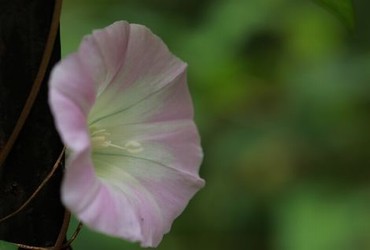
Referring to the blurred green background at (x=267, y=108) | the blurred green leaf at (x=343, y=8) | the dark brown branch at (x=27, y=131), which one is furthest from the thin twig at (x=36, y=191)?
the blurred green background at (x=267, y=108)

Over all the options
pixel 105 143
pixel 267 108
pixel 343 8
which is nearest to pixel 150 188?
pixel 105 143

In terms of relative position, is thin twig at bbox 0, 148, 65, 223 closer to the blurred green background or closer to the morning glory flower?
the morning glory flower

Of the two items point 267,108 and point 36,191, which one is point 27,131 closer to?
point 36,191

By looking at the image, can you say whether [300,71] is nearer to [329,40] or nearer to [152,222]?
[329,40]

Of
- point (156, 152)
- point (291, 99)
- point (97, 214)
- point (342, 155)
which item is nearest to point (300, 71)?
point (291, 99)

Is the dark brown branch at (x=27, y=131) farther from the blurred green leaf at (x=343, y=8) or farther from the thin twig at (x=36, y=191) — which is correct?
the blurred green leaf at (x=343, y=8)

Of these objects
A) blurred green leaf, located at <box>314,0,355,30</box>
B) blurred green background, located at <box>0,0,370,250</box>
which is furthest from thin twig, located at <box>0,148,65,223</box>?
blurred green background, located at <box>0,0,370,250</box>
